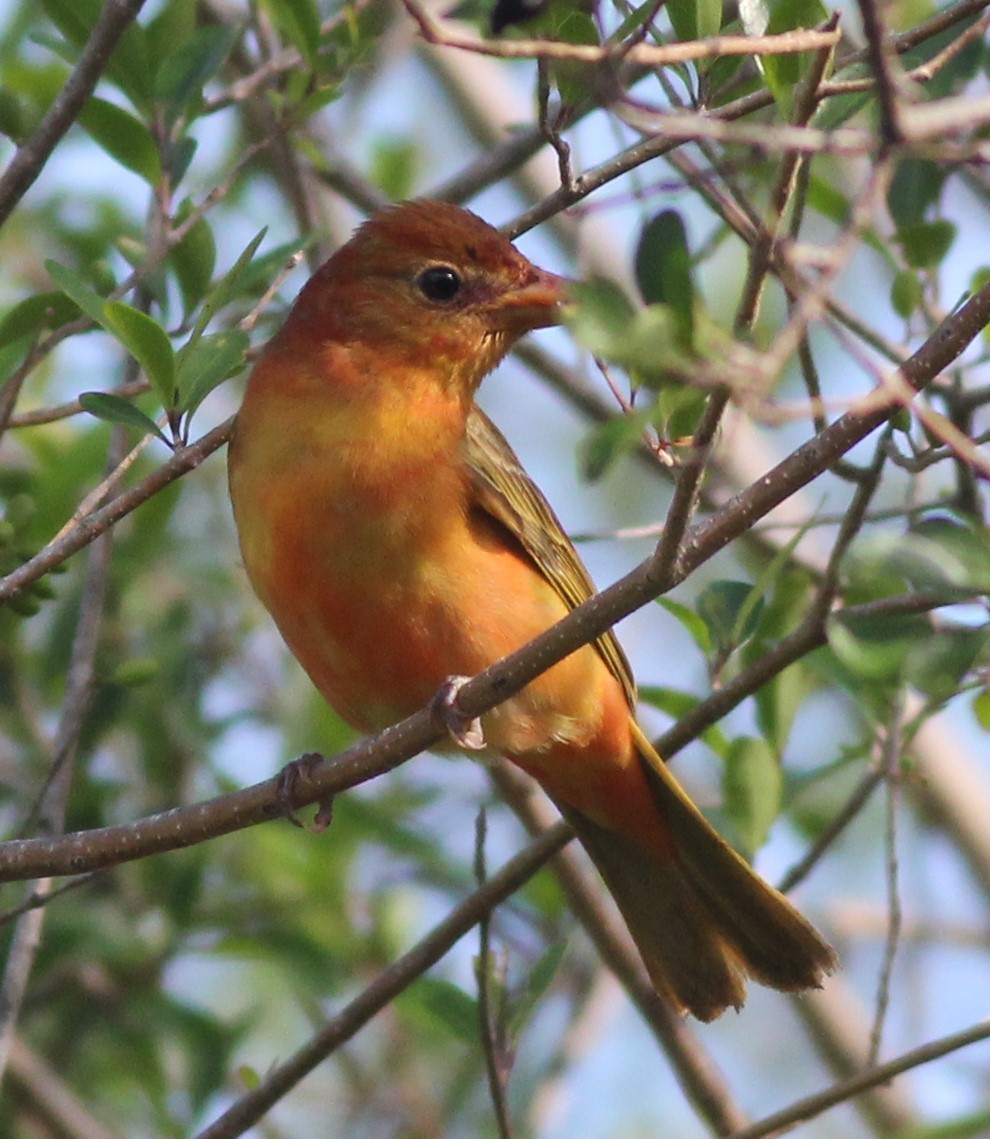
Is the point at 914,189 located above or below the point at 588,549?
below

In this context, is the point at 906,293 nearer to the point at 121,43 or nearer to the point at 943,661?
the point at 943,661

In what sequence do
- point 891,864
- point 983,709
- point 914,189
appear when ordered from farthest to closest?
point 914,189 < point 891,864 < point 983,709

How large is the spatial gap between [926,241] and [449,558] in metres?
1.54

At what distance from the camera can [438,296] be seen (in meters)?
4.87

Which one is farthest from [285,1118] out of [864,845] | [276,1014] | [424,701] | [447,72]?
[447,72]

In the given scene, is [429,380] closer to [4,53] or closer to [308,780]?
[308,780]

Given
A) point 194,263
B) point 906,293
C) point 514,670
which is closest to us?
point 514,670

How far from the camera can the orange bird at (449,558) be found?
434 cm

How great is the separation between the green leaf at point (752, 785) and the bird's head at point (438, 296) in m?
1.19

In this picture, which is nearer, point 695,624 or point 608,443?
point 608,443

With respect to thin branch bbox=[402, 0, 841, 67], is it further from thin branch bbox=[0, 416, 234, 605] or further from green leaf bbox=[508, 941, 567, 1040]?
green leaf bbox=[508, 941, 567, 1040]

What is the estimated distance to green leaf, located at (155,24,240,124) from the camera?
448 centimetres

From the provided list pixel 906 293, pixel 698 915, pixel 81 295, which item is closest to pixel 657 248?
pixel 81 295

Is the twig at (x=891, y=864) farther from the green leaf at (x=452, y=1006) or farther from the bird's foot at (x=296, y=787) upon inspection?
the bird's foot at (x=296, y=787)
